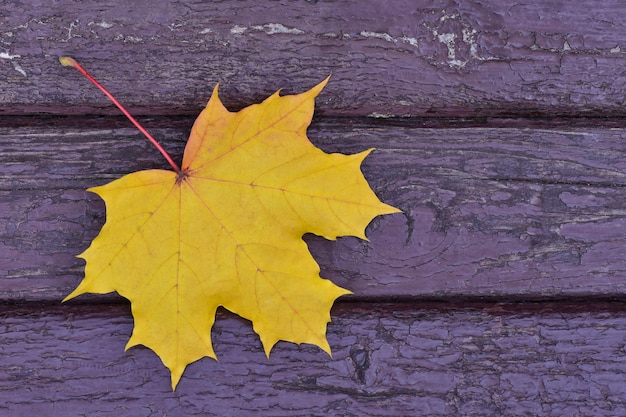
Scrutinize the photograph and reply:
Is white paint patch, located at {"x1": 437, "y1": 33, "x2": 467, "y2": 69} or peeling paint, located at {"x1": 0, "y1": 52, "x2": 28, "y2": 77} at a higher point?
white paint patch, located at {"x1": 437, "y1": 33, "x2": 467, "y2": 69}

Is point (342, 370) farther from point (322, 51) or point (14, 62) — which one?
point (14, 62)

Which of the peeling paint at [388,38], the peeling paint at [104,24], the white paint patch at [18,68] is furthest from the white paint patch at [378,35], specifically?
the white paint patch at [18,68]

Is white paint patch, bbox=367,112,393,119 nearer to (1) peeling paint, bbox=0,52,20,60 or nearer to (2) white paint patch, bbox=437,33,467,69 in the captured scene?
(2) white paint patch, bbox=437,33,467,69

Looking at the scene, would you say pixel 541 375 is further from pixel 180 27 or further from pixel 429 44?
pixel 180 27

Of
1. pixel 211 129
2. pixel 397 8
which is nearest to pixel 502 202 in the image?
pixel 397 8

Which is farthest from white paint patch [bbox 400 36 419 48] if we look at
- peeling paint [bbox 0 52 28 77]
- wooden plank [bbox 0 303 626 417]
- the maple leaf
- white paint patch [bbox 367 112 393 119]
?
peeling paint [bbox 0 52 28 77]

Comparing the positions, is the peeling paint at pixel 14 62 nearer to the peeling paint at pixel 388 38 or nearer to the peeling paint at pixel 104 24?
the peeling paint at pixel 104 24
